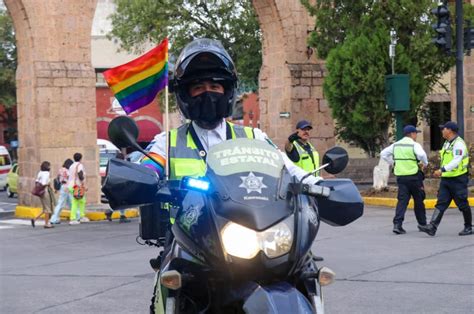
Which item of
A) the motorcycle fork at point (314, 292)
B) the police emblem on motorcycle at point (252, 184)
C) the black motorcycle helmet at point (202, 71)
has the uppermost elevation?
the black motorcycle helmet at point (202, 71)

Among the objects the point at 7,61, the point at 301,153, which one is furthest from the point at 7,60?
the point at 301,153

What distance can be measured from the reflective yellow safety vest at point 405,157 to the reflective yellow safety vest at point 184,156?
9.35 meters

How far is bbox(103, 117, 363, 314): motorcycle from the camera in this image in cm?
357

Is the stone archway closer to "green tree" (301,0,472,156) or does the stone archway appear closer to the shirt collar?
"green tree" (301,0,472,156)

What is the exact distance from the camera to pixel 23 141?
819 inches

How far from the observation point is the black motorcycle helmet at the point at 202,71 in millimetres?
4496

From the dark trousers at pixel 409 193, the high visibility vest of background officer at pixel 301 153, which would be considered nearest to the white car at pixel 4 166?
the dark trousers at pixel 409 193

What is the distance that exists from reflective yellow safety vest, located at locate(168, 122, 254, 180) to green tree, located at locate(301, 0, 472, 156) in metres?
17.1

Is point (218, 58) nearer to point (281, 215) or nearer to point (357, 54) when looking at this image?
point (281, 215)

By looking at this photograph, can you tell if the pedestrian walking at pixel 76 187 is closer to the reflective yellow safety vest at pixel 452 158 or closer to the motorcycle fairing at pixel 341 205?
the reflective yellow safety vest at pixel 452 158

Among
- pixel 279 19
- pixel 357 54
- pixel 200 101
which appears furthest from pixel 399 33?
pixel 200 101

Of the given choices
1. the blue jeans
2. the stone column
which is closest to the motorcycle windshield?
the blue jeans

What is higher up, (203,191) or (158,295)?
(203,191)

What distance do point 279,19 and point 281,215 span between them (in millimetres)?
19939
